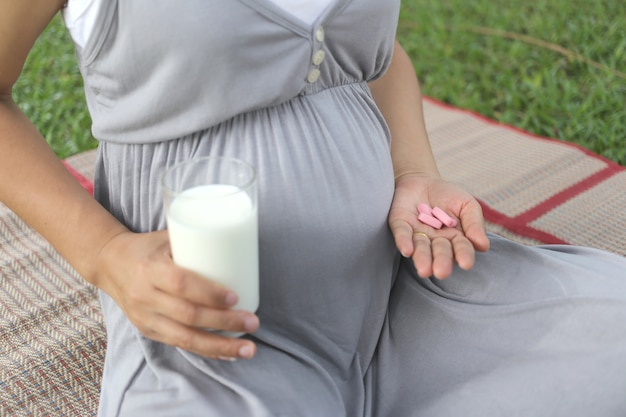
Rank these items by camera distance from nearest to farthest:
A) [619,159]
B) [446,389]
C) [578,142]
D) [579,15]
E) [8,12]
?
[8,12] → [446,389] → [619,159] → [578,142] → [579,15]

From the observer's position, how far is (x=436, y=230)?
1.18m

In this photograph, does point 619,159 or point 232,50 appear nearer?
point 232,50

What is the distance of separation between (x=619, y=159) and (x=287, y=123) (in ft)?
5.56

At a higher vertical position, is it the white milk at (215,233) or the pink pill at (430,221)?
the white milk at (215,233)

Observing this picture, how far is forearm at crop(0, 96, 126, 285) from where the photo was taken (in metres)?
1.04

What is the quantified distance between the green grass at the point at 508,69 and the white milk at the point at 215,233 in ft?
6.22

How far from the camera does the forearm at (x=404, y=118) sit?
139 cm

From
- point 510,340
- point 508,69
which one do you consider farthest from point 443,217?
point 508,69

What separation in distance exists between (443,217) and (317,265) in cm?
25

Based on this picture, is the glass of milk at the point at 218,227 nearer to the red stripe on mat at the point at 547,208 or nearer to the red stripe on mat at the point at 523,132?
the red stripe on mat at the point at 547,208

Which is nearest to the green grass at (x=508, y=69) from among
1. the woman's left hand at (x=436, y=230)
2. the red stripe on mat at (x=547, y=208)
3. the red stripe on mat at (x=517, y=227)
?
the red stripe on mat at (x=547, y=208)

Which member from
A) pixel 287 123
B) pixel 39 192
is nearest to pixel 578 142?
pixel 287 123

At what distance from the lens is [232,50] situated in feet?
3.21

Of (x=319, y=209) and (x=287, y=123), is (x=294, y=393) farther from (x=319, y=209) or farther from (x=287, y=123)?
(x=287, y=123)
